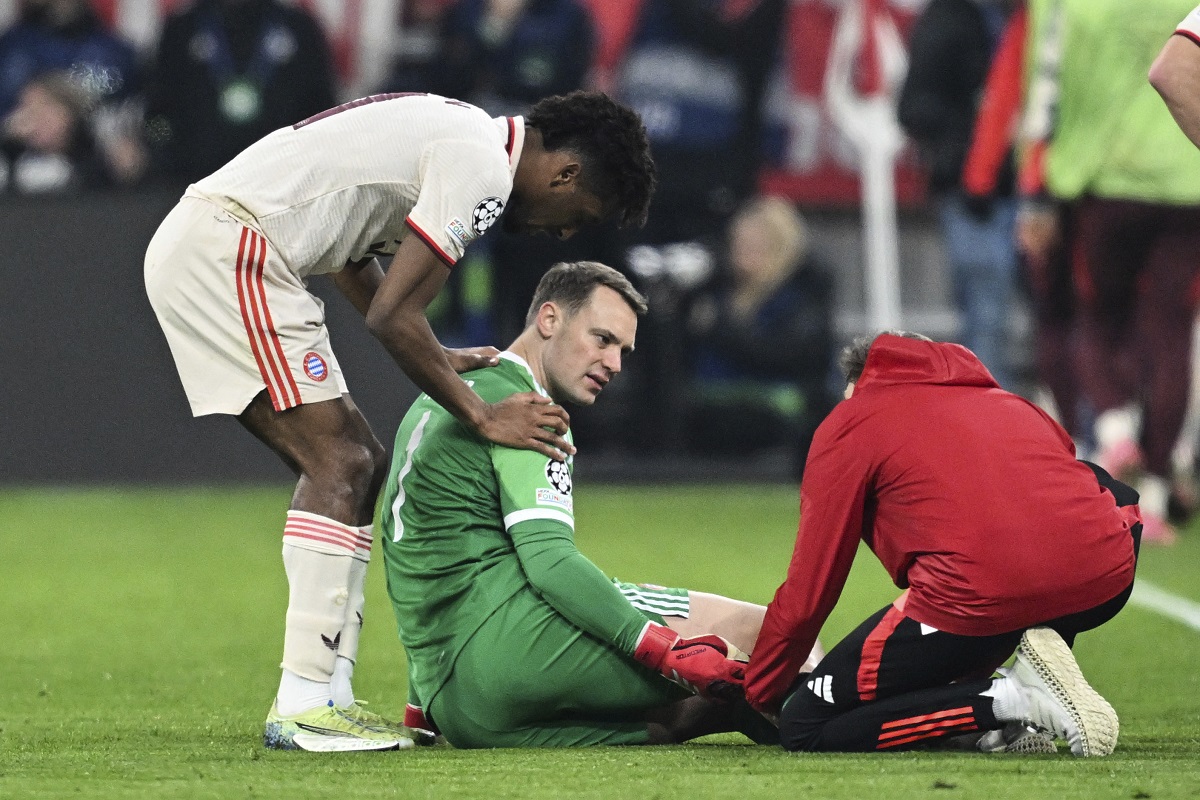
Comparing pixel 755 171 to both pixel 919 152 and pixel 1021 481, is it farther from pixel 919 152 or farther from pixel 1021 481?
pixel 1021 481

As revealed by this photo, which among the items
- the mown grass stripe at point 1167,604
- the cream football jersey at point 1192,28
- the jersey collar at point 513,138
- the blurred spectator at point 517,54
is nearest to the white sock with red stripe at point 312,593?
the jersey collar at point 513,138

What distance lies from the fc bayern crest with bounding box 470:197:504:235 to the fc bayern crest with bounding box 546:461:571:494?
1.75 ft

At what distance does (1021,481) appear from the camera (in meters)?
3.81

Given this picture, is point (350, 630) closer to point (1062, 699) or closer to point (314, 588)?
point (314, 588)

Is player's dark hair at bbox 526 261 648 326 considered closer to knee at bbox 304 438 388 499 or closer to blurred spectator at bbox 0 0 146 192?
knee at bbox 304 438 388 499

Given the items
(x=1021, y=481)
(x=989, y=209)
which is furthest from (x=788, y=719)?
(x=989, y=209)

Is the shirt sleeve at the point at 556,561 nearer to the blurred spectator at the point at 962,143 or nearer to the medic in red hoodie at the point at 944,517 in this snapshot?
the medic in red hoodie at the point at 944,517

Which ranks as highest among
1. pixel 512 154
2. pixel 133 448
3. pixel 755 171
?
pixel 512 154

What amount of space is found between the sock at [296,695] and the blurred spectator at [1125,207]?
200 inches

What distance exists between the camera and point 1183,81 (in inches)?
173

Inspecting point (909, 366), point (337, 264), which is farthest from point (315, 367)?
point (909, 366)

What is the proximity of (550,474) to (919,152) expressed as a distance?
8709 mm

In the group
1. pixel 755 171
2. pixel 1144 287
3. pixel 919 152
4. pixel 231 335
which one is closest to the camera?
pixel 231 335

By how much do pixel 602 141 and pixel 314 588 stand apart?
1184 millimetres
